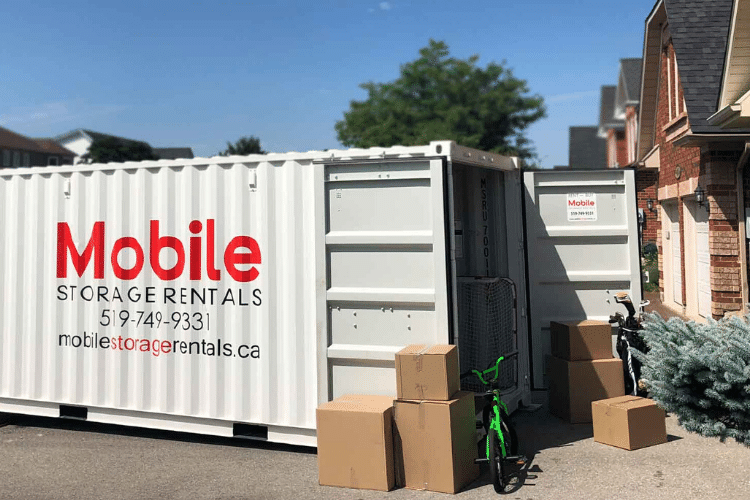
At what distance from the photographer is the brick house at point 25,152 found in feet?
216

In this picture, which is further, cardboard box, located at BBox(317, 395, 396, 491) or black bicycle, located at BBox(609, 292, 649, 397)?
black bicycle, located at BBox(609, 292, 649, 397)

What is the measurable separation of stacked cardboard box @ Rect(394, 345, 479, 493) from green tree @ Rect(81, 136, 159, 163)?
63177mm

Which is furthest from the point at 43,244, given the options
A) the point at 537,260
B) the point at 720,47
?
the point at 720,47

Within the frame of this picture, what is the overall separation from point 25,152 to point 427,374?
242ft

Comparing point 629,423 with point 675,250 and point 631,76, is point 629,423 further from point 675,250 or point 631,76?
point 631,76

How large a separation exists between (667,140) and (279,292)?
11086 mm

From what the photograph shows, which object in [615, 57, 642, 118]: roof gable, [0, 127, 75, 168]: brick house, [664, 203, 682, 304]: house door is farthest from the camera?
[0, 127, 75, 168]: brick house

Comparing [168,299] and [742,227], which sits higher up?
[742,227]

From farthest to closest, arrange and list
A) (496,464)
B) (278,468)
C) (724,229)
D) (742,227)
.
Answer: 1. (724,229)
2. (742,227)
3. (278,468)
4. (496,464)

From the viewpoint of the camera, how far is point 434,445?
17.0 feet

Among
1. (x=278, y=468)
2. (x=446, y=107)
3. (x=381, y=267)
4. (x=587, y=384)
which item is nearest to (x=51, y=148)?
(x=446, y=107)

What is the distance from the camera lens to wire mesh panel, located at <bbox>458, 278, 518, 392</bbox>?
6.83 m

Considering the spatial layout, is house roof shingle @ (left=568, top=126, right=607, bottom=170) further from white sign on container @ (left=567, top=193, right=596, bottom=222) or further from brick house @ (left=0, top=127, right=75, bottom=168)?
brick house @ (left=0, top=127, right=75, bottom=168)

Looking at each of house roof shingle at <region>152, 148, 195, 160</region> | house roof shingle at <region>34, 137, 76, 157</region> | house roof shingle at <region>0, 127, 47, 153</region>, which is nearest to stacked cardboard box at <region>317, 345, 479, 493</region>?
house roof shingle at <region>0, 127, 47, 153</region>
